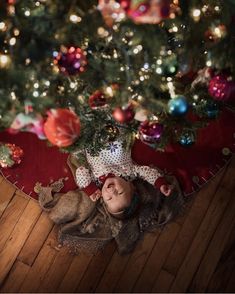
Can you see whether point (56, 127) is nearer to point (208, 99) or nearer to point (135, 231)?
point (208, 99)

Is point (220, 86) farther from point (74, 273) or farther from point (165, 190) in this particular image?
point (74, 273)

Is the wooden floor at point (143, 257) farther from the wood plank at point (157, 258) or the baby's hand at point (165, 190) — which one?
the baby's hand at point (165, 190)

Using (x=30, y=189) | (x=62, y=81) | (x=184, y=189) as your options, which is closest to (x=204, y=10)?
(x=62, y=81)

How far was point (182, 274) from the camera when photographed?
7.13ft

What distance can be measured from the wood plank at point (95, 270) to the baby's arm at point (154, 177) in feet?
1.30

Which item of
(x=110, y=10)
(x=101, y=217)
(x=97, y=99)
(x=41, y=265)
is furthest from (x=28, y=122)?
(x=41, y=265)

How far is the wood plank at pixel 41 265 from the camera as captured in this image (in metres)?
2.17

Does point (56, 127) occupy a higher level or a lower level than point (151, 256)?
higher

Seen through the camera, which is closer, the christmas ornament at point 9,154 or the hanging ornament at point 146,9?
the hanging ornament at point 146,9

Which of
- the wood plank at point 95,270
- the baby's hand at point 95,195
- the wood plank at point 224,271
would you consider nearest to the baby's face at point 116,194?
the baby's hand at point 95,195

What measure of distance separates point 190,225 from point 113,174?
1.70 ft

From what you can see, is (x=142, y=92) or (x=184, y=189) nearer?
(x=142, y=92)

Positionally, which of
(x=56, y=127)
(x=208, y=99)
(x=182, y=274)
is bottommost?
(x=182, y=274)

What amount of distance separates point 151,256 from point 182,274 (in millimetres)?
186
